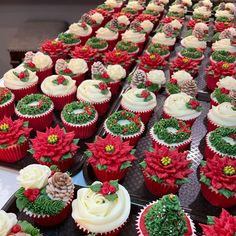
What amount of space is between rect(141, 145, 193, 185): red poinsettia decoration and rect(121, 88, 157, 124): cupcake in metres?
0.65

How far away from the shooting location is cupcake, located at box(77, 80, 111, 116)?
9.06 ft

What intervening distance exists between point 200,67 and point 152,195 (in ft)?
5.68

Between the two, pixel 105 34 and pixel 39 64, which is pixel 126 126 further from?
pixel 105 34

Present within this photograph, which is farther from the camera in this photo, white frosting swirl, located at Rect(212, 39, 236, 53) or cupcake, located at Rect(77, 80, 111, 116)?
white frosting swirl, located at Rect(212, 39, 236, 53)

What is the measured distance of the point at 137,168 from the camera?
2.38 meters

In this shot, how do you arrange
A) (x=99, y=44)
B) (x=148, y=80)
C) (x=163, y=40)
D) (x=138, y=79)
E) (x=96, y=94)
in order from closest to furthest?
(x=96, y=94), (x=138, y=79), (x=148, y=80), (x=99, y=44), (x=163, y=40)

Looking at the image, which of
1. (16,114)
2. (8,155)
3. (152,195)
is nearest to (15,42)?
(16,114)

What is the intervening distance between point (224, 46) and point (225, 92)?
99cm

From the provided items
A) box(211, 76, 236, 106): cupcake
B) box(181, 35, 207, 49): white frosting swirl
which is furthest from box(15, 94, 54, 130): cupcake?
box(181, 35, 207, 49): white frosting swirl

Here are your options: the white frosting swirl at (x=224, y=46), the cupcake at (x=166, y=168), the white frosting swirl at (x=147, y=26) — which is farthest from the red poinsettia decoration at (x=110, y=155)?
the white frosting swirl at (x=147, y=26)

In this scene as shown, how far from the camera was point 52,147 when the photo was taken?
2186 millimetres

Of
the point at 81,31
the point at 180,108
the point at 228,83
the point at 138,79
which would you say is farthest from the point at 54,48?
the point at 228,83

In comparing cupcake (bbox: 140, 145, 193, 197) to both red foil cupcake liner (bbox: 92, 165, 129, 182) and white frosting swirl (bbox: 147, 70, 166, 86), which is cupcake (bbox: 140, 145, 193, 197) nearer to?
red foil cupcake liner (bbox: 92, 165, 129, 182)

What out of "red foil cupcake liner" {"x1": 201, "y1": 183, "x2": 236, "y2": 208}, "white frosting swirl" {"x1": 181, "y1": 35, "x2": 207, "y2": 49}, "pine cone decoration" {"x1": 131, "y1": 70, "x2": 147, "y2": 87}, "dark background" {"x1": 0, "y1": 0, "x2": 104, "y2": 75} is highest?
"pine cone decoration" {"x1": 131, "y1": 70, "x2": 147, "y2": 87}
